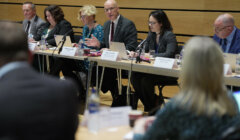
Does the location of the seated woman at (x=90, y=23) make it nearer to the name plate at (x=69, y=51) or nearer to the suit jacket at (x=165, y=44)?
the name plate at (x=69, y=51)

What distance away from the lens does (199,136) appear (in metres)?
1.34

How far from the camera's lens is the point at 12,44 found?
1162 millimetres

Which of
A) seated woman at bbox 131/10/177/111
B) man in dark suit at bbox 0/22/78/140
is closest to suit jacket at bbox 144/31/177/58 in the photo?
seated woman at bbox 131/10/177/111

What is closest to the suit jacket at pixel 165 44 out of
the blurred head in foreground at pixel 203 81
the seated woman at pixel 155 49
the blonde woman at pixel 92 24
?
the seated woman at pixel 155 49

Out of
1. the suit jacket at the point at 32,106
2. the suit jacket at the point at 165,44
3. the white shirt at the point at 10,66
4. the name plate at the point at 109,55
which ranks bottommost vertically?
the name plate at the point at 109,55

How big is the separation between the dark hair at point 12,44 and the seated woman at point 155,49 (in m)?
2.80

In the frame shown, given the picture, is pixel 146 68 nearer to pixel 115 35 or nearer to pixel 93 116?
pixel 115 35

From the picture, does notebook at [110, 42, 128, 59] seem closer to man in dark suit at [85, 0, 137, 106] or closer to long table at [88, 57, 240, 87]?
long table at [88, 57, 240, 87]

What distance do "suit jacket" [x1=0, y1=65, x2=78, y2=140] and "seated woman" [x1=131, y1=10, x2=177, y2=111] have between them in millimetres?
2795

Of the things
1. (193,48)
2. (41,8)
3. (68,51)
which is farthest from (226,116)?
(41,8)

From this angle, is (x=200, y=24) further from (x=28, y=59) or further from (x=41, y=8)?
(x=28, y=59)

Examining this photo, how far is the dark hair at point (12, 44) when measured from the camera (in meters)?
1.16

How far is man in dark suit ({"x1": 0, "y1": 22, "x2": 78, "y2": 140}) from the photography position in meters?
1.06

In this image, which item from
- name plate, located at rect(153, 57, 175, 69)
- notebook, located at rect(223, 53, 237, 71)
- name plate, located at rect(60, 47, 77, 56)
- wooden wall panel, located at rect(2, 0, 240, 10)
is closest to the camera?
notebook, located at rect(223, 53, 237, 71)
